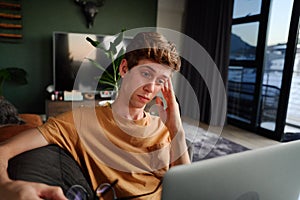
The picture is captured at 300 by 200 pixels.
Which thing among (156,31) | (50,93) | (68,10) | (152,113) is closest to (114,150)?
(152,113)

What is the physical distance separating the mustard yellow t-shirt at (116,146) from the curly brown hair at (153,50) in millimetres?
186

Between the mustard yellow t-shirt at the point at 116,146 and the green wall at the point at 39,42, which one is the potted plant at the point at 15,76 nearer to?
the green wall at the point at 39,42

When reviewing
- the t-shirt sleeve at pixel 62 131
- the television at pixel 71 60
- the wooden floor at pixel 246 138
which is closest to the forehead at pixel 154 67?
the t-shirt sleeve at pixel 62 131

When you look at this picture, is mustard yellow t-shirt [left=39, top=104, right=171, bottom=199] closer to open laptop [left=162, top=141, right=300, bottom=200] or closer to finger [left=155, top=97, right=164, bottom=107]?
finger [left=155, top=97, right=164, bottom=107]

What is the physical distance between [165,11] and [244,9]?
4.00 feet

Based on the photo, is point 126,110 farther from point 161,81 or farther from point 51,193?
point 51,193

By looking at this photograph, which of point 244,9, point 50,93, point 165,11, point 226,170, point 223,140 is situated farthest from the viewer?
point 165,11

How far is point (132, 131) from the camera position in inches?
28.3

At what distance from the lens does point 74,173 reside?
0.62m

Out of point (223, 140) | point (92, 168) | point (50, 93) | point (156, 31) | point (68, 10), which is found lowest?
point (223, 140)

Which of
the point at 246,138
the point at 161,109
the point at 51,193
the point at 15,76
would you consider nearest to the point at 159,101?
the point at 161,109

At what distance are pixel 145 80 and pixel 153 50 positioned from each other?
9cm

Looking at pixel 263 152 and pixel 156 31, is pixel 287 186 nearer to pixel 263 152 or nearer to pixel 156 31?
pixel 263 152

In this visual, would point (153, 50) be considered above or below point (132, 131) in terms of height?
above
